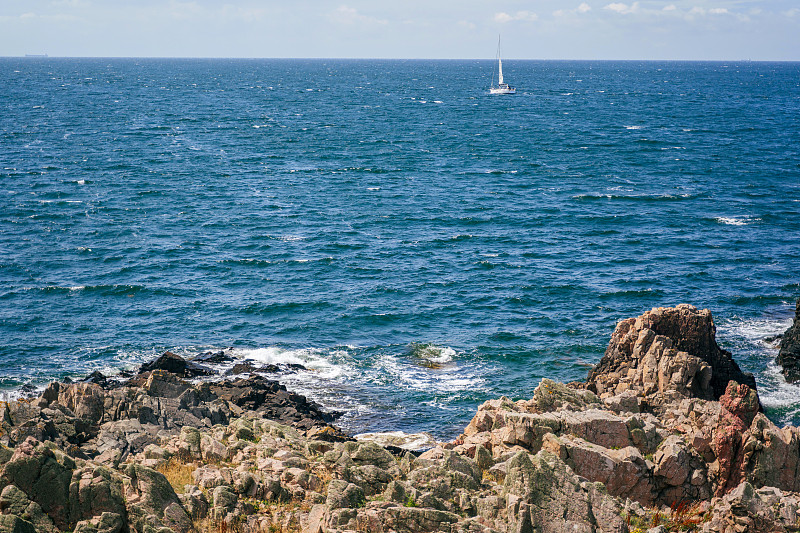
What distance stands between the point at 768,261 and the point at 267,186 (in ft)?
218

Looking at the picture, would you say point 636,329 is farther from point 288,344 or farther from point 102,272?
point 102,272

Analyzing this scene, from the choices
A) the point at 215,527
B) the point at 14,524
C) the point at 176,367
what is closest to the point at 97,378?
the point at 176,367

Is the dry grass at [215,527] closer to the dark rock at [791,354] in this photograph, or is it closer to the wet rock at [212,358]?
the wet rock at [212,358]

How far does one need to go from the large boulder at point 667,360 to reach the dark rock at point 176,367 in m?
25.5

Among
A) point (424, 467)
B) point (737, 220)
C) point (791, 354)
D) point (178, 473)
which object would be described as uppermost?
point (737, 220)

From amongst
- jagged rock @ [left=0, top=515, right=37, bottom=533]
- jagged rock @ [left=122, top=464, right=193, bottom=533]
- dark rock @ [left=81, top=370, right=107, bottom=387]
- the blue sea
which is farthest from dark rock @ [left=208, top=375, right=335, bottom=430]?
jagged rock @ [left=0, top=515, right=37, bottom=533]

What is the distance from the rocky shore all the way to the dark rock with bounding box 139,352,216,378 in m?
8.88

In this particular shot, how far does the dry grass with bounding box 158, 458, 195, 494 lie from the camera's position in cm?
2255

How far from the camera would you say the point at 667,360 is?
3484 centimetres

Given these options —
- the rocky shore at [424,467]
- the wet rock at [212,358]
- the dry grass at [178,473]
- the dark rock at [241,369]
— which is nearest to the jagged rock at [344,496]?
the rocky shore at [424,467]

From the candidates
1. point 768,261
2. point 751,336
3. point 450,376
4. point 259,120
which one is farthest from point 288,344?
point 259,120

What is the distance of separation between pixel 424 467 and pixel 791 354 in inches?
1393

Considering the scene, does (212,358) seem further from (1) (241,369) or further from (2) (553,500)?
(2) (553,500)

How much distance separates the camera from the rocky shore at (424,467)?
19.4 meters
